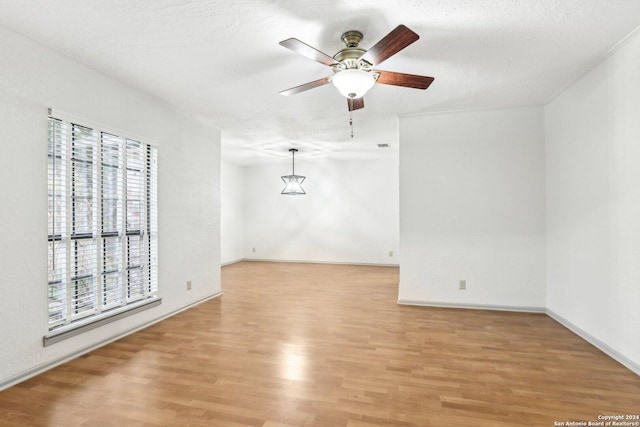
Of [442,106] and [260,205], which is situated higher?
[442,106]

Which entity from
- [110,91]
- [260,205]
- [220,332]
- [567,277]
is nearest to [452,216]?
[567,277]

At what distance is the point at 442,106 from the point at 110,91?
3682 mm

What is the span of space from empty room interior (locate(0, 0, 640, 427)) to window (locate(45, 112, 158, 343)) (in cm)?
2

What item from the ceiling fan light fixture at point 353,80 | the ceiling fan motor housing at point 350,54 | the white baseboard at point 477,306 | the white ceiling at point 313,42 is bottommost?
the white baseboard at point 477,306

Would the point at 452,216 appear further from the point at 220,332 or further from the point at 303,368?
the point at 220,332

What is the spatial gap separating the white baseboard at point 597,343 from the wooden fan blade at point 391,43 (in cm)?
292

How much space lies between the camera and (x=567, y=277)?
336 cm

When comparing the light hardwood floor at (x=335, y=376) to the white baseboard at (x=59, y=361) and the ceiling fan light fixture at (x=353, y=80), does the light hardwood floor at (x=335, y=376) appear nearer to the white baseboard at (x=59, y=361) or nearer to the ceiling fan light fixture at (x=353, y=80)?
the white baseboard at (x=59, y=361)

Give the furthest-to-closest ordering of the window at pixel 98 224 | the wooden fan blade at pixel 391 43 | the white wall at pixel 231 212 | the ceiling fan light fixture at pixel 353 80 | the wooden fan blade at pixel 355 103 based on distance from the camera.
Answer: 1. the white wall at pixel 231 212
2. the wooden fan blade at pixel 355 103
3. the window at pixel 98 224
4. the ceiling fan light fixture at pixel 353 80
5. the wooden fan blade at pixel 391 43

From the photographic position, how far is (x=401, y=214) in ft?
14.0

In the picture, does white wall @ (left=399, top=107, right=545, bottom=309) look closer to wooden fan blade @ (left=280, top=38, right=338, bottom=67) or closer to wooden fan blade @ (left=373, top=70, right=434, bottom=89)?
wooden fan blade @ (left=373, top=70, right=434, bottom=89)

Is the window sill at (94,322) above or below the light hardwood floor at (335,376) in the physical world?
above

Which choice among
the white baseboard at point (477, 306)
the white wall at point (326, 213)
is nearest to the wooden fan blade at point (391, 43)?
the white baseboard at point (477, 306)

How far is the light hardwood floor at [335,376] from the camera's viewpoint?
6.22 ft
